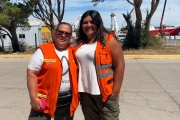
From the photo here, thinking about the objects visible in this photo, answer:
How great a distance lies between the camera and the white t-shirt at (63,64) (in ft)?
8.82

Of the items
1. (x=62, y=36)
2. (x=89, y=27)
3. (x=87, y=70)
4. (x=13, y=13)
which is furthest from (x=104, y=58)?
(x=13, y=13)

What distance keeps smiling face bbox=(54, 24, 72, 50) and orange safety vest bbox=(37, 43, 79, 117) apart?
0.23 ft

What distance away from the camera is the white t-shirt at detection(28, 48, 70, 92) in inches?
106

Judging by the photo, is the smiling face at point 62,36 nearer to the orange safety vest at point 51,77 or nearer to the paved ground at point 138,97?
the orange safety vest at point 51,77

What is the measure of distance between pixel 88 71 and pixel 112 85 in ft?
0.97

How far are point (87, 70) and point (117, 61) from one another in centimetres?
32

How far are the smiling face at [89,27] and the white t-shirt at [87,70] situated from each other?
0.11m

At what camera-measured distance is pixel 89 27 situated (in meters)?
2.82

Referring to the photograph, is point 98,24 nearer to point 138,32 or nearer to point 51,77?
point 51,77

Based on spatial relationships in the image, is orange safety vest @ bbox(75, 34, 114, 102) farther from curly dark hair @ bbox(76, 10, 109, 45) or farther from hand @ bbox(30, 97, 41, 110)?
hand @ bbox(30, 97, 41, 110)

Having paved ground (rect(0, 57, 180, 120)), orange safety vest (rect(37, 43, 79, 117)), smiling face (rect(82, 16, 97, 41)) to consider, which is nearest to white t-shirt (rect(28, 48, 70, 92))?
orange safety vest (rect(37, 43, 79, 117))

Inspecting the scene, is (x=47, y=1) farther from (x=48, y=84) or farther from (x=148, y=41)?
(x=48, y=84)

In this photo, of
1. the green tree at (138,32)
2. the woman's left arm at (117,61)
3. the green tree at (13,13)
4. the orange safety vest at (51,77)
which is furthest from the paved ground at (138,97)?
the green tree at (13,13)

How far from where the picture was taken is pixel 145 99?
18.9ft
